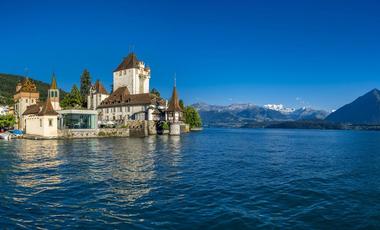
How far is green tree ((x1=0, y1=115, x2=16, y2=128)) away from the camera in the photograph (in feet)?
340

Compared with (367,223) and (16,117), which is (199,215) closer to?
(367,223)

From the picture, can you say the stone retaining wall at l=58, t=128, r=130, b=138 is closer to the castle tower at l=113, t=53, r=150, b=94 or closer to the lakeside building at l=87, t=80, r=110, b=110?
the castle tower at l=113, t=53, r=150, b=94

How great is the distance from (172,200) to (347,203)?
35.5 ft

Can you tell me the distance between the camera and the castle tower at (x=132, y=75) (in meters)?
127

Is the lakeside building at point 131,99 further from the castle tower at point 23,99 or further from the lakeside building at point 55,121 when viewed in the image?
the castle tower at point 23,99

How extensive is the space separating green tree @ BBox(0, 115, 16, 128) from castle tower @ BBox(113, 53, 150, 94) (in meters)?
39.5

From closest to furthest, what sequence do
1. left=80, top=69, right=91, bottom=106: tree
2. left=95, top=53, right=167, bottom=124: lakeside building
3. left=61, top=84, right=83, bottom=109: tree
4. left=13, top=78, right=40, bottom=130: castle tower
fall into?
left=13, top=78, right=40, bottom=130: castle tower < left=95, top=53, right=167, bottom=124: lakeside building < left=61, top=84, right=83, bottom=109: tree < left=80, top=69, right=91, bottom=106: tree

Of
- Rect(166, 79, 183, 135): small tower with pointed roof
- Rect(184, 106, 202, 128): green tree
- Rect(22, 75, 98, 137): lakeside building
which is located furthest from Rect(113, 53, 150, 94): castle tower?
Rect(22, 75, 98, 137): lakeside building

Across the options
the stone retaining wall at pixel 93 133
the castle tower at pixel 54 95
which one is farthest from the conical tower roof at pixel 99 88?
the stone retaining wall at pixel 93 133

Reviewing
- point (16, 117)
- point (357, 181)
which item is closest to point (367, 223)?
point (357, 181)

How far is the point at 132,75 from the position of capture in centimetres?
12694

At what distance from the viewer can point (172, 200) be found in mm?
21531

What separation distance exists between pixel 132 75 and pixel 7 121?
1718 inches

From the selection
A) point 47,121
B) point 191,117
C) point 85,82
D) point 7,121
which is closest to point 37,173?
point 47,121
